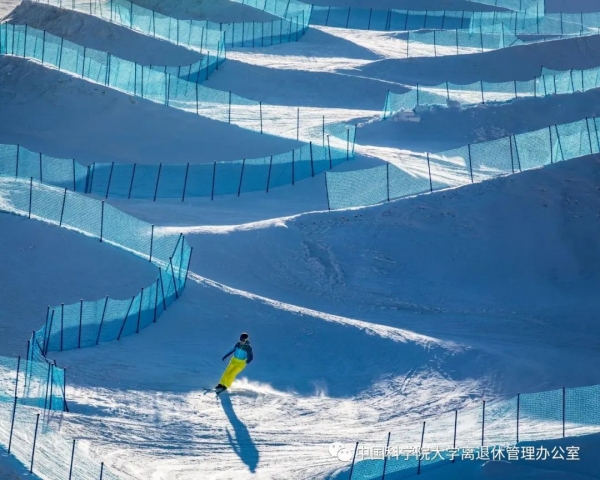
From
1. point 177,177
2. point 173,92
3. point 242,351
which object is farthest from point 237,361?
point 173,92

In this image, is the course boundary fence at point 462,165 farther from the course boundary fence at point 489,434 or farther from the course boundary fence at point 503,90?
the course boundary fence at point 489,434

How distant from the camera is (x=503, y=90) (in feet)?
143

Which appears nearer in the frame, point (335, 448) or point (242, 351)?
point (335, 448)

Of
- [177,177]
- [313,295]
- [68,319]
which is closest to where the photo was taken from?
[68,319]

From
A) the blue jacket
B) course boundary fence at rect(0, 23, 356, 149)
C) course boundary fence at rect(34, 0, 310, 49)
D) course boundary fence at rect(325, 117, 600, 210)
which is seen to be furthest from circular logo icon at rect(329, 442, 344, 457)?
course boundary fence at rect(34, 0, 310, 49)

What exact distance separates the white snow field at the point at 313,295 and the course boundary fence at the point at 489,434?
0.09 metres

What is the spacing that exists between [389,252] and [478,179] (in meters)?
4.99

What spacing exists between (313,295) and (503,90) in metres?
17.7

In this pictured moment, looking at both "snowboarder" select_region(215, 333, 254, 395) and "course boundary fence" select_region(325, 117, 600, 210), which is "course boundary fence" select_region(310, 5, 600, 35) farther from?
"snowboarder" select_region(215, 333, 254, 395)

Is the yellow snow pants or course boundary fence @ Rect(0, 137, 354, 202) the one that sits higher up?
course boundary fence @ Rect(0, 137, 354, 202)

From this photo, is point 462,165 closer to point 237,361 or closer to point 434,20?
point 237,361

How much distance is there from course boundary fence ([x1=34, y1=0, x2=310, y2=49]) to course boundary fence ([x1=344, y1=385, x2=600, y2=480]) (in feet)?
98.1

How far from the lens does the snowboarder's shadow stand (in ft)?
63.3

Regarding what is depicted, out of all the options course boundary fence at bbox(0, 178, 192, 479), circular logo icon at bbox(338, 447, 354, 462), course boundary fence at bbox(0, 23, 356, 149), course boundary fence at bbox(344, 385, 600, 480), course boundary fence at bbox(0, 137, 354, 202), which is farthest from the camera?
course boundary fence at bbox(0, 23, 356, 149)
